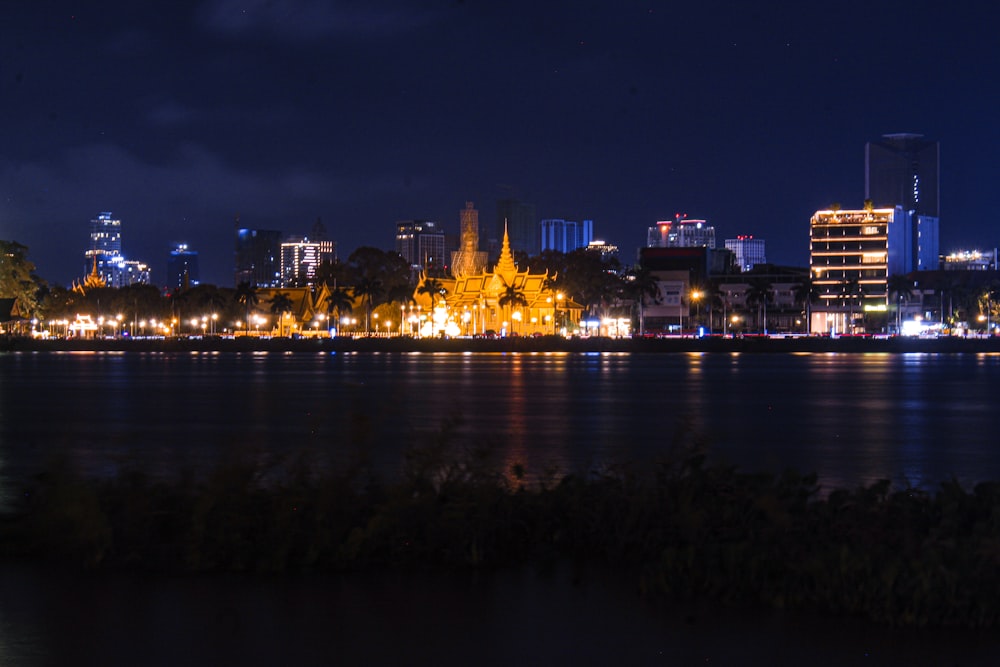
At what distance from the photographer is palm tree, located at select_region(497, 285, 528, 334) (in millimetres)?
136750

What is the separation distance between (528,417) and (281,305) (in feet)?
352

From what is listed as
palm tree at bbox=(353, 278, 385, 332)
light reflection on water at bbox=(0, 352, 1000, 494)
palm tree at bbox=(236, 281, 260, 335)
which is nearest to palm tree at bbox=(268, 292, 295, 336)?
palm tree at bbox=(236, 281, 260, 335)

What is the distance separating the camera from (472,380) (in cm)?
6394

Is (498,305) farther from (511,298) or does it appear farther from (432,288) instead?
(432,288)

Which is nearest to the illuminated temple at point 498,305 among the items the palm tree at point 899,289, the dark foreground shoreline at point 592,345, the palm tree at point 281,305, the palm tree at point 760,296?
the dark foreground shoreline at point 592,345

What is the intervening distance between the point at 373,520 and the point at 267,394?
40837 mm

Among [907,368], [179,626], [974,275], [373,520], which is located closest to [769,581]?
[373,520]

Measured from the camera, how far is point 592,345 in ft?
411

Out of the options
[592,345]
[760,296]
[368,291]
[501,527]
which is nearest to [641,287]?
[760,296]

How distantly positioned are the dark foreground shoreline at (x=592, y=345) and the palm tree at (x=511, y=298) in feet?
28.3

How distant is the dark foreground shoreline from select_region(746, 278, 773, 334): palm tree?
85.4 ft

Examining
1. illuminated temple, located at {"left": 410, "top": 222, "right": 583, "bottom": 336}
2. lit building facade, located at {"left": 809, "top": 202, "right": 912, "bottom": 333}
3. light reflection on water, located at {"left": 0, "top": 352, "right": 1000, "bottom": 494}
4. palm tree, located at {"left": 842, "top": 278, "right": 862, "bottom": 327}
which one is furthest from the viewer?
lit building facade, located at {"left": 809, "top": 202, "right": 912, "bottom": 333}

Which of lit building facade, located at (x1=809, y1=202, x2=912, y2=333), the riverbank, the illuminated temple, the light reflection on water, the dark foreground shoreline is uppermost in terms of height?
lit building facade, located at (x1=809, y1=202, x2=912, y2=333)

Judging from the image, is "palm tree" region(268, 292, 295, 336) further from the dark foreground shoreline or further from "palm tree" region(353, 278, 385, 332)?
the dark foreground shoreline
